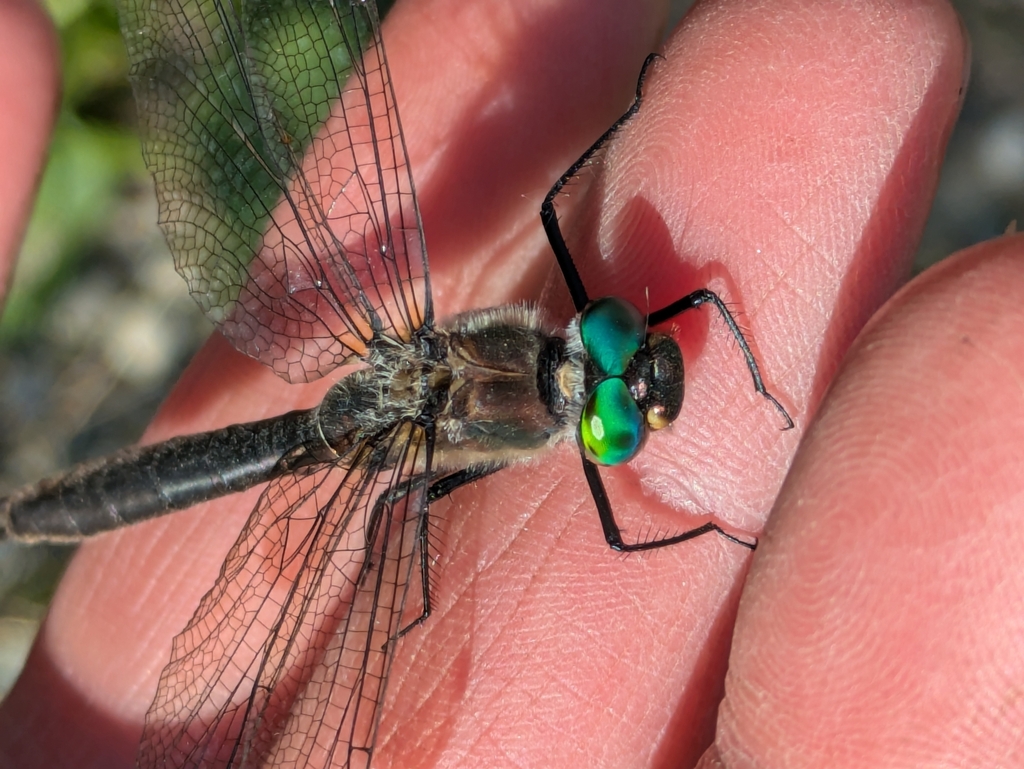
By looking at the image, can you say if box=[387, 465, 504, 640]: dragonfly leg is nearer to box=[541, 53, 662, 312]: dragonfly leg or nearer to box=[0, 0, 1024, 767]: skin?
box=[0, 0, 1024, 767]: skin

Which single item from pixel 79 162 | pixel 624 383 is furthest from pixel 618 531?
pixel 79 162

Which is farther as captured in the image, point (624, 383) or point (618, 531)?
point (618, 531)

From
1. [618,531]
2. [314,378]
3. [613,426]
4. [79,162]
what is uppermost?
[79,162]

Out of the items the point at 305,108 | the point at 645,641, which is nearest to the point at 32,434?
the point at 305,108

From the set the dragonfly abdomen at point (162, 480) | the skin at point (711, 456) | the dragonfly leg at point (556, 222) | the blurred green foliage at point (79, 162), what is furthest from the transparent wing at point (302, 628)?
the blurred green foliage at point (79, 162)

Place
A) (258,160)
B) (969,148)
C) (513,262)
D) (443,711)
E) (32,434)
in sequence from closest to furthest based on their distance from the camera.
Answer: (443,711) → (258,160) → (513,262) → (969,148) → (32,434)

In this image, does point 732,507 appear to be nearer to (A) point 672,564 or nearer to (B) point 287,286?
(A) point 672,564

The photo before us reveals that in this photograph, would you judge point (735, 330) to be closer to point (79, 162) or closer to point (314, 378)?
point (314, 378)
